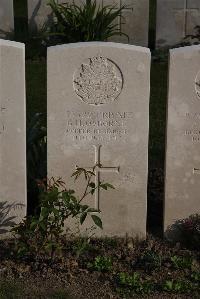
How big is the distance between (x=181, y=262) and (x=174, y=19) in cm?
672

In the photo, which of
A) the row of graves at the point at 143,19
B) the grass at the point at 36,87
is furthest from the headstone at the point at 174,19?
the grass at the point at 36,87

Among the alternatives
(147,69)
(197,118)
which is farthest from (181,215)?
(147,69)

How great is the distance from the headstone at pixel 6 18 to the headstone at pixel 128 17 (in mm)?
384

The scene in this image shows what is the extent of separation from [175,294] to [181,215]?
868 millimetres

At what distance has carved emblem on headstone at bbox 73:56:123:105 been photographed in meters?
5.17

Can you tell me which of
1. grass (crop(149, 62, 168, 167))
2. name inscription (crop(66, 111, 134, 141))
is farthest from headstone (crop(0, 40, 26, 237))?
grass (crop(149, 62, 168, 167))

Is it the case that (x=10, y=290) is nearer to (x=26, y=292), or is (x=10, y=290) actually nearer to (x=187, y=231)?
(x=26, y=292)

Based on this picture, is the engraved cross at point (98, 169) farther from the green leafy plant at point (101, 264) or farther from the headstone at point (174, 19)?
the headstone at point (174, 19)

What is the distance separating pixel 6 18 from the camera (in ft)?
36.6

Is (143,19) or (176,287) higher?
(143,19)

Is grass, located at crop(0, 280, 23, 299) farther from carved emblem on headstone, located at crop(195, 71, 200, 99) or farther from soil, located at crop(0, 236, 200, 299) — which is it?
carved emblem on headstone, located at crop(195, 71, 200, 99)

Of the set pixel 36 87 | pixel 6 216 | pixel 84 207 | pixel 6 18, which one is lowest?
pixel 6 216

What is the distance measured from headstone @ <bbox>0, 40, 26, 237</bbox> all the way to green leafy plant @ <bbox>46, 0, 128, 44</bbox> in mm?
5500

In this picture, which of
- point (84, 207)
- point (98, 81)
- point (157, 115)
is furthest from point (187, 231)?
point (157, 115)
